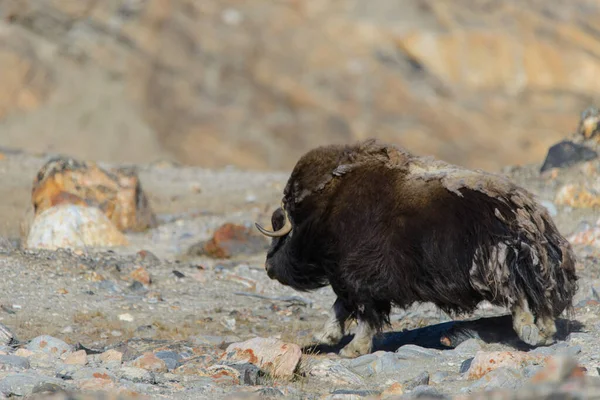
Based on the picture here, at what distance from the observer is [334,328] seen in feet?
18.3

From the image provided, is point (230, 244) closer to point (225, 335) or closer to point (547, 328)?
point (225, 335)

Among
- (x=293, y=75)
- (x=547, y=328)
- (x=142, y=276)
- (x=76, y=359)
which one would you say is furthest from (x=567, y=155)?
(x=293, y=75)

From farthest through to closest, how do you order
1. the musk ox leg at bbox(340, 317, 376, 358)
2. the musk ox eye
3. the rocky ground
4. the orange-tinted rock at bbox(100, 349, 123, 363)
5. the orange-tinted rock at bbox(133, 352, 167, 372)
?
1. the musk ox eye
2. the musk ox leg at bbox(340, 317, 376, 358)
3. the orange-tinted rock at bbox(100, 349, 123, 363)
4. the orange-tinted rock at bbox(133, 352, 167, 372)
5. the rocky ground

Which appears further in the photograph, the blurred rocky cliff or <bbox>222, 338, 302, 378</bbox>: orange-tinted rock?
the blurred rocky cliff

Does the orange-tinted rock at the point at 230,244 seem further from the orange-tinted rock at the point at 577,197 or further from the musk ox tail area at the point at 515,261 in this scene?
the musk ox tail area at the point at 515,261


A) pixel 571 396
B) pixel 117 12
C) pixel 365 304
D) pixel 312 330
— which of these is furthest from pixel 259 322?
pixel 117 12

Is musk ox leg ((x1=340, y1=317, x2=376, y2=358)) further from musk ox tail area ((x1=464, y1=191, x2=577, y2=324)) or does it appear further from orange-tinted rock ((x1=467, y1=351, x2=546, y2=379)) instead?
orange-tinted rock ((x1=467, y1=351, x2=546, y2=379))

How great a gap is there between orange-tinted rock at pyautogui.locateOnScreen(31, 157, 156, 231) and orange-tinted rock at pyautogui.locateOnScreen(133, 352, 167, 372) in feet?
18.3

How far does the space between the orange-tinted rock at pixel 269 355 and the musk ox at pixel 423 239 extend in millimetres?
664

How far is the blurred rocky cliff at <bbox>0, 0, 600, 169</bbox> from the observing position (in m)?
21.2

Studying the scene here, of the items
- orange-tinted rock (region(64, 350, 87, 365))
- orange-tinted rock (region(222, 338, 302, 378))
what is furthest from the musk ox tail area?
orange-tinted rock (region(64, 350, 87, 365))

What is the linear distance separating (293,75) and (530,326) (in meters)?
18.1

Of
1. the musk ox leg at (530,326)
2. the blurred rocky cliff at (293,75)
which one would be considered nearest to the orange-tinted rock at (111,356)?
the musk ox leg at (530,326)

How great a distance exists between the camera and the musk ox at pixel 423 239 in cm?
496
